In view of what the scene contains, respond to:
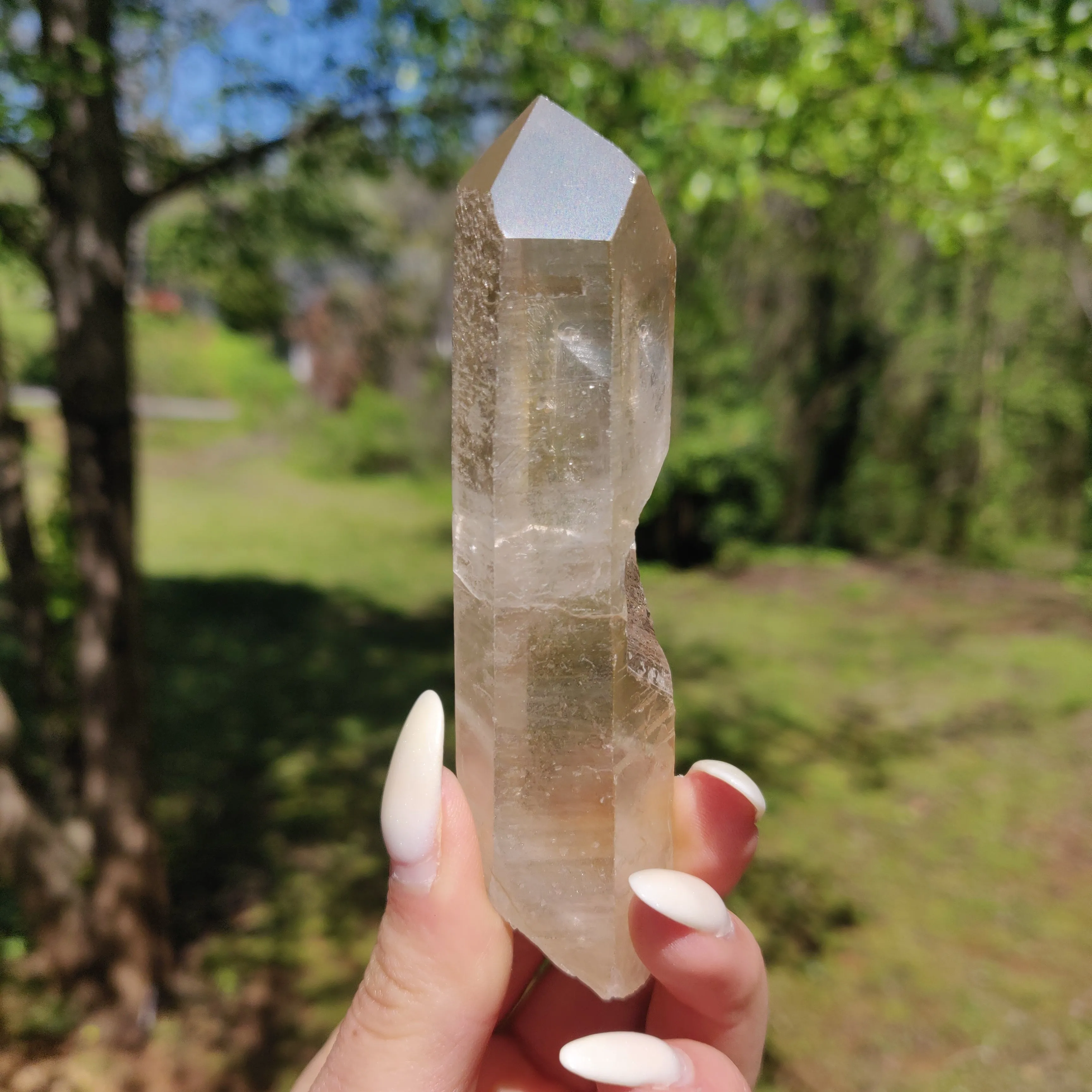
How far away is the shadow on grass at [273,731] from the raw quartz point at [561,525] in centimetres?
276

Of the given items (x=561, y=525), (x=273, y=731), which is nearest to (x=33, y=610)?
→ (x=273, y=731)

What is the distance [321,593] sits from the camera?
9.22 meters

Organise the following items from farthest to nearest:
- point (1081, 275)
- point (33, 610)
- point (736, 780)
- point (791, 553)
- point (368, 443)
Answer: point (368, 443)
point (791, 553)
point (1081, 275)
point (33, 610)
point (736, 780)

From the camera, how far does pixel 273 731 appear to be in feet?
19.4

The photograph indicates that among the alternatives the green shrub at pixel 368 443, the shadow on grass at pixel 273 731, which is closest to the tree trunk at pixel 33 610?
the shadow on grass at pixel 273 731

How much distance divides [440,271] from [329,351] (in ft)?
18.2

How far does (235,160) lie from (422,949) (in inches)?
137

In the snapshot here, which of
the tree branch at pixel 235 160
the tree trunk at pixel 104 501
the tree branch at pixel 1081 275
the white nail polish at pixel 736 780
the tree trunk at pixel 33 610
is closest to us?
the white nail polish at pixel 736 780

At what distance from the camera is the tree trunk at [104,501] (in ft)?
9.70

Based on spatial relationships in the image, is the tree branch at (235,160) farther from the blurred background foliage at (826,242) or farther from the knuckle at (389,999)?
the knuckle at (389,999)

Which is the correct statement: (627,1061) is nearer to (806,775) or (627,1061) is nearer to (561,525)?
(561,525)

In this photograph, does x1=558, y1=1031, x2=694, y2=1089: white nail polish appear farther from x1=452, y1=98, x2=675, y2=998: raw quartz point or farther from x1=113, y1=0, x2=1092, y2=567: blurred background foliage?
x1=113, y1=0, x2=1092, y2=567: blurred background foliage

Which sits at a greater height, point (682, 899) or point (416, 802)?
point (416, 802)

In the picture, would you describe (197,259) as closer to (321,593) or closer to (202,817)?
(202,817)
